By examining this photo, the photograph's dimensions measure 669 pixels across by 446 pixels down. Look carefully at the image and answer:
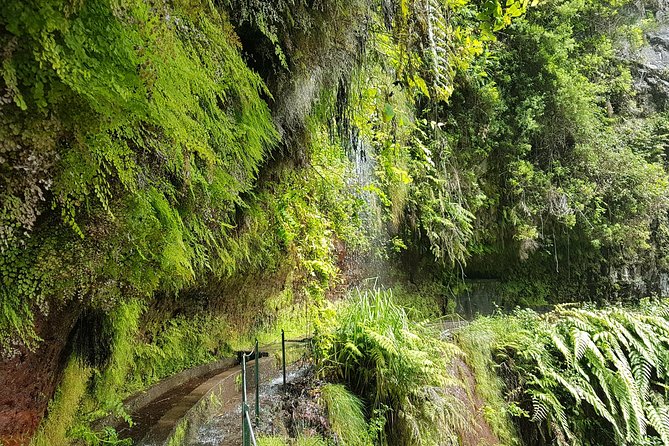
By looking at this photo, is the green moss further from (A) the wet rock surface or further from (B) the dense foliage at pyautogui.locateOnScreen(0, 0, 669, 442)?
(A) the wet rock surface

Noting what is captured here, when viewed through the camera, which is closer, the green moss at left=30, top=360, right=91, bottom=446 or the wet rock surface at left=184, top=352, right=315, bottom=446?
the green moss at left=30, top=360, right=91, bottom=446

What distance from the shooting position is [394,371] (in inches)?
148

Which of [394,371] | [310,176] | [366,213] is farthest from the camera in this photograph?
[366,213]

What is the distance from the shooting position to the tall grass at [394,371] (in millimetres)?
3625

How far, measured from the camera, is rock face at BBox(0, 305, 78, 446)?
7.31 feet

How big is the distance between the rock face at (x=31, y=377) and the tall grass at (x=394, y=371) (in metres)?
2.27

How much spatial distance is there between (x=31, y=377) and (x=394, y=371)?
8.65 ft

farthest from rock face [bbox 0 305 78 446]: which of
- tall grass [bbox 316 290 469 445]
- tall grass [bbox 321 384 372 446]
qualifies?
tall grass [bbox 316 290 469 445]

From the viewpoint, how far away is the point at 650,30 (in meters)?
10.3

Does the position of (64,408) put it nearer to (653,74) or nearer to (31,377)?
(31,377)

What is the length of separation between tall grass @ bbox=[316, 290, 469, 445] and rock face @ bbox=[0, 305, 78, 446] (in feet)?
7.46

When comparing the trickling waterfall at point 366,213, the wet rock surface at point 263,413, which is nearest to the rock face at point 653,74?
the trickling waterfall at point 366,213

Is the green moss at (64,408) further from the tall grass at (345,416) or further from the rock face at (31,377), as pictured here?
the tall grass at (345,416)

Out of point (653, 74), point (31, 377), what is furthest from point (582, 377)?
point (653, 74)
